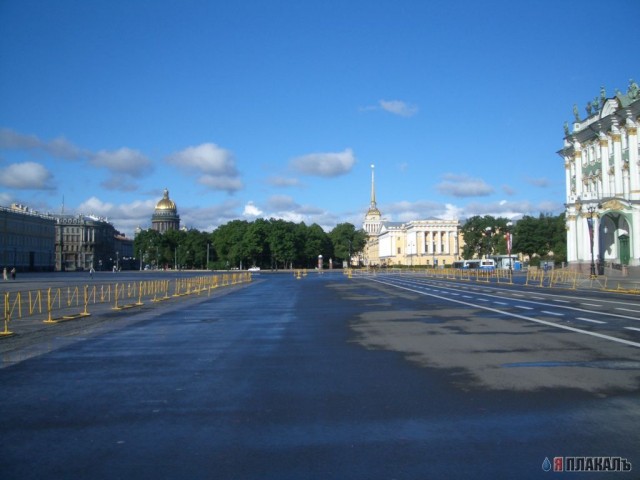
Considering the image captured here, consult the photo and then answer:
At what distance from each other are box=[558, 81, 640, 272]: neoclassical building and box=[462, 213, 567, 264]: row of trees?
123 feet

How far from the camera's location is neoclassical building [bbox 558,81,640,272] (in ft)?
184

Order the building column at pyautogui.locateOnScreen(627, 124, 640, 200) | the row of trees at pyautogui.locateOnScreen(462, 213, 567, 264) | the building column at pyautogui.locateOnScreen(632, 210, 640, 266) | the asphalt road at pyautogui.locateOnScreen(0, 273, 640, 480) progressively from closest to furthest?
the asphalt road at pyautogui.locateOnScreen(0, 273, 640, 480), the building column at pyautogui.locateOnScreen(632, 210, 640, 266), the building column at pyautogui.locateOnScreen(627, 124, 640, 200), the row of trees at pyautogui.locateOnScreen(462, 213, 567, 264)

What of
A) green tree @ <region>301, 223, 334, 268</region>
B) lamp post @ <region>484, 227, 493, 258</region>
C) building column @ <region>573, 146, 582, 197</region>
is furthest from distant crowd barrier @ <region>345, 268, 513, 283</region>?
green tree @ <region>301, 223, 334, 268</region>

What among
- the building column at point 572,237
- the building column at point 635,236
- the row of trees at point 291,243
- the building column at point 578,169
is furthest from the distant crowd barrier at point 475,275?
the row of trees at point 291,243

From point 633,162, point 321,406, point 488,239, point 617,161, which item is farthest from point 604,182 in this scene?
point 488,239

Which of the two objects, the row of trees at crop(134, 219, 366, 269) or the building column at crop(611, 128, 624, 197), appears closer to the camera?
the building column at crop(611, 128, 624, 197)

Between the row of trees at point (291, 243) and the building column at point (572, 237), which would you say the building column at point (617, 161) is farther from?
the row of trees at point (291, 243)

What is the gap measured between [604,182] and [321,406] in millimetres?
62352

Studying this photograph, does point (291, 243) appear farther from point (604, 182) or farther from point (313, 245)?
point (604, 182)

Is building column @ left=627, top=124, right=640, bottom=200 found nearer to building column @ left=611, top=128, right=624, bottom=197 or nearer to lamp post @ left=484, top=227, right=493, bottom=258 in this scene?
building column @ left=611, top=128, right=624, bottom=197

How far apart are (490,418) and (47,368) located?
8135mm

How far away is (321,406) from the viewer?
7.90 m

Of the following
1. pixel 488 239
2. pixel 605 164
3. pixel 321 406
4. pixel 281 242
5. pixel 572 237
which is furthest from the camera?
pixel 281 242

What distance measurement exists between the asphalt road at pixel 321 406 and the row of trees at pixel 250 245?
5269 inches
